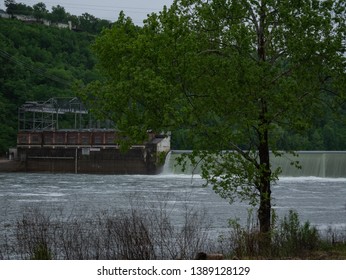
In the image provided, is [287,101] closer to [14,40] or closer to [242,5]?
[242,5]

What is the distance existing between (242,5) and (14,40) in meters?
122

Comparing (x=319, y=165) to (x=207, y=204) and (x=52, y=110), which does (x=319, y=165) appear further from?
(x=52, y=110)

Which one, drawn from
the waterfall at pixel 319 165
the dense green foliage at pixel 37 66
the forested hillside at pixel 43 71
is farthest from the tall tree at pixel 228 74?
the dense green foliage at pixel 37 66

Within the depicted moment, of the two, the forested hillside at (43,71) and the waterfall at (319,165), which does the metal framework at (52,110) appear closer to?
the forested hillside at (43,71)

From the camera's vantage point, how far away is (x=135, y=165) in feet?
303

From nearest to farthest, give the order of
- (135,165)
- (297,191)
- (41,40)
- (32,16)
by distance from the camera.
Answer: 1. (297,191)
2. (135,165)
3. (41,40)
4. (32,16)

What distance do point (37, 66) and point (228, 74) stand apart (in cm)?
11017

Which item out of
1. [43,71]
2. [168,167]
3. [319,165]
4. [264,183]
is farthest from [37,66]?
[264,183]

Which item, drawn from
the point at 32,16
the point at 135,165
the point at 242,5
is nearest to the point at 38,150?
the point at 135,165

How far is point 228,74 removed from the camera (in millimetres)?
16266

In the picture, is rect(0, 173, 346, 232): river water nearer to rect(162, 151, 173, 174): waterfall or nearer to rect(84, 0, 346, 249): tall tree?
rect(84, 0, 346, 249): tall tree

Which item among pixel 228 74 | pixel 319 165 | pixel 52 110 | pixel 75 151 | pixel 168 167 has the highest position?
pixel 52 110

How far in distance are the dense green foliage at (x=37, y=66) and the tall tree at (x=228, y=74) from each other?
90.6 meters

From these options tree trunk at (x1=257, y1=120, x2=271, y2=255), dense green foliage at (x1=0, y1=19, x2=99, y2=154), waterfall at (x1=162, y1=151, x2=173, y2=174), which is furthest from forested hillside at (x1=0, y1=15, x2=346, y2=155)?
tree trunk at (x1=257, y1=120, x2=271, y2=255)
